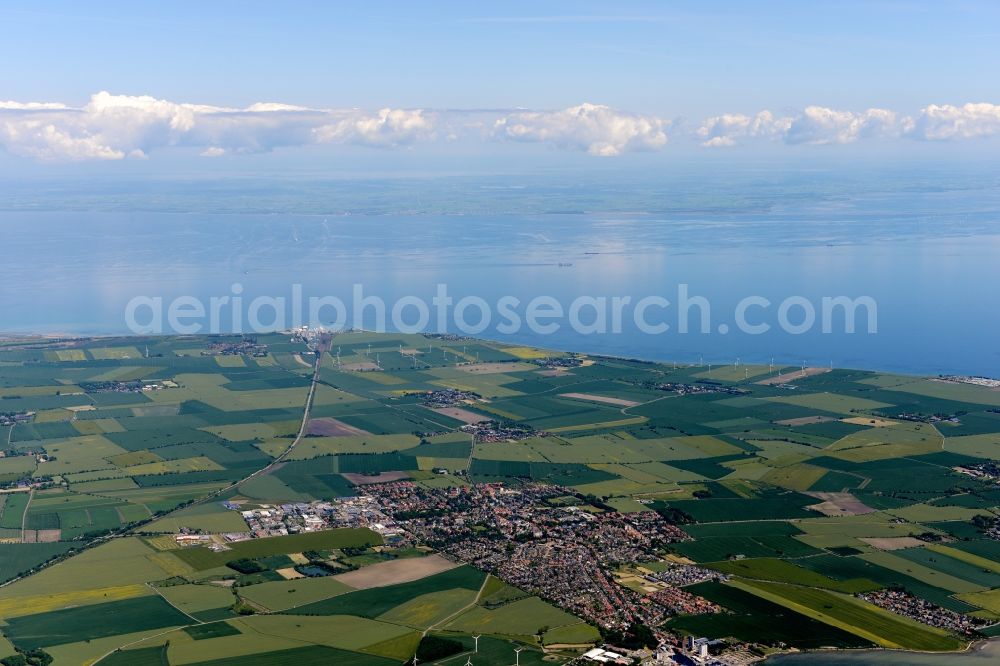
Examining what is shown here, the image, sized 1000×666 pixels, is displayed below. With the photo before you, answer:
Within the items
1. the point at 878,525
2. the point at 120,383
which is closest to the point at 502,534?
the point at 878,525

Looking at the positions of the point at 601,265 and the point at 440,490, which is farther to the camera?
the point at 601,265

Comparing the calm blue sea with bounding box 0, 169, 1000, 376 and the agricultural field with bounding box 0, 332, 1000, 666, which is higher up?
the calm blue sea with bounding box 0, 169, 1000, 376

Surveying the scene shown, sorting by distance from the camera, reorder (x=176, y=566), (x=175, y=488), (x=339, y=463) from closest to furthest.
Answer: (x=176, y=566)
(x=175, y=488)
(x=339, y=463)

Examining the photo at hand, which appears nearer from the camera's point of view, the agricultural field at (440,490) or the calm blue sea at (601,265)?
the agricultural field at (440,490)

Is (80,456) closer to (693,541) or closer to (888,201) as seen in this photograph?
(693,541)

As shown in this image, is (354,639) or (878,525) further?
(878,525)

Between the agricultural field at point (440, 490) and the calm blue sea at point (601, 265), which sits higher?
the calm blue sea at point (601, 265)

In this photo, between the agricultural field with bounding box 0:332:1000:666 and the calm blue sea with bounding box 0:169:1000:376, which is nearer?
the agricultural field with bounding box 0:332:1000:666

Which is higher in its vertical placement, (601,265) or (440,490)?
(601,265)
